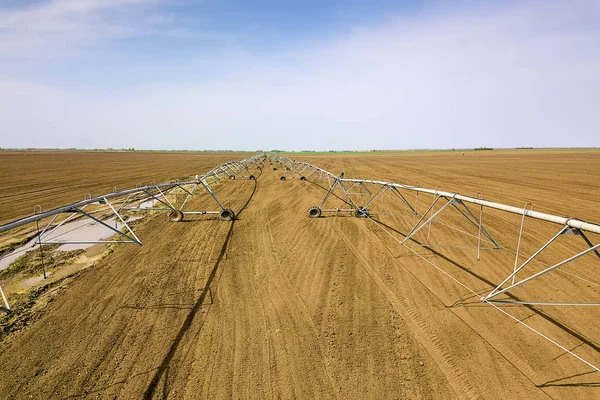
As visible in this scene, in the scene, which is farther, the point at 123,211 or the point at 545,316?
the point at 123,211

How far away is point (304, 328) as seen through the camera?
725 centimetres

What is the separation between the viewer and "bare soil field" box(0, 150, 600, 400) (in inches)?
223

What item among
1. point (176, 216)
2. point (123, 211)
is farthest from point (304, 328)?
point (123, 211)

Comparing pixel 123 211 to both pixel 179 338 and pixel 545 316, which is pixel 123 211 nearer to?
pixel 179 338

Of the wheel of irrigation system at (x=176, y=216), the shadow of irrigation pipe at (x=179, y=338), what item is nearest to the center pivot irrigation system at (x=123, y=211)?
the wheel of irrigation system at (x=176, y=216)

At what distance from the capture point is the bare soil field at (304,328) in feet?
18.6

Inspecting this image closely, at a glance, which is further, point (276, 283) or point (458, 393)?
point (276, 283)

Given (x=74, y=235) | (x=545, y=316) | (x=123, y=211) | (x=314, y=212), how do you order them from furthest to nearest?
(x=123, y=211) < (x=314, y=212) < (x=74, y=235) < (x=545, y=316)

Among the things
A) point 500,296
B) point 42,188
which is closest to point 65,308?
point 500,296

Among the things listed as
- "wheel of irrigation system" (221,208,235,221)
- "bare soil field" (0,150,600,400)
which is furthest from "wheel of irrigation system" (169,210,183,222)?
"bare soil field" (0,150,600,400)

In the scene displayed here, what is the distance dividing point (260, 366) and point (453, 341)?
466 cm

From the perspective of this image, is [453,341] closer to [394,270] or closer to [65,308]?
[394,270]

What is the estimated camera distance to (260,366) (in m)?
6.07

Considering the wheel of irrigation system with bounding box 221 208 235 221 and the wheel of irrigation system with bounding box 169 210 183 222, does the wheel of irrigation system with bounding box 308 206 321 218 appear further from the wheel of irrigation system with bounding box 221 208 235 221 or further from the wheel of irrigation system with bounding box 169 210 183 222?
the wheel of irrigation system with bounding box 169 210 183 222
